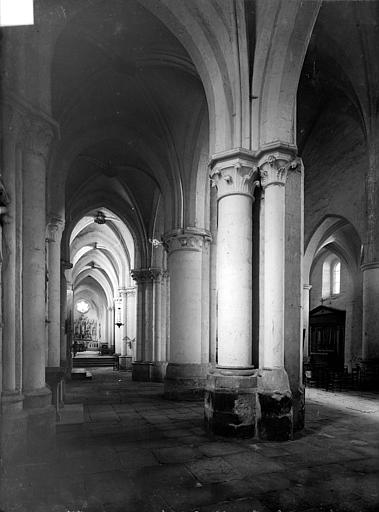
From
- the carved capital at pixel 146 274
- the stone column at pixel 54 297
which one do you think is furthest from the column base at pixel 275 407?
the carved capital at pixel 146 274

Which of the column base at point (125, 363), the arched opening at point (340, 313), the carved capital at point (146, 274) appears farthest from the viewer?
the column base at point (125, 363)

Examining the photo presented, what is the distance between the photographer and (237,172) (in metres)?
6.91

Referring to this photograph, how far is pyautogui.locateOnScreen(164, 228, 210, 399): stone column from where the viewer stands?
425 inches

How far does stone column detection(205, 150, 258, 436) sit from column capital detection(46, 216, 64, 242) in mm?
4719

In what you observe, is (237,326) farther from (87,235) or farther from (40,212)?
(87,235)

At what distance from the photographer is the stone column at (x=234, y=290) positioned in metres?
6.55

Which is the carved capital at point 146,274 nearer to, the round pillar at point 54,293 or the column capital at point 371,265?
the round pillar at point 54,293

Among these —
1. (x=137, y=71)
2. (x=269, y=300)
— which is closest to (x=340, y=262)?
(x=137, y=71)

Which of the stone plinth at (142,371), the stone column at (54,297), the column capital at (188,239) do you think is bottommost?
the stone plinth at (142,371)

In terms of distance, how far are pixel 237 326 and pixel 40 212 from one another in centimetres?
335

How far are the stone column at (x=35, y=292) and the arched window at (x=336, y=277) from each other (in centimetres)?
2145

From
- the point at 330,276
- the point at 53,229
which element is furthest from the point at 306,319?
the point at 53,229

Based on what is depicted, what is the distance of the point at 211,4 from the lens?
7.09 metres

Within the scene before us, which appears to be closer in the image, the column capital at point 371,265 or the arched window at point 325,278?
the column capital at point 371,265
